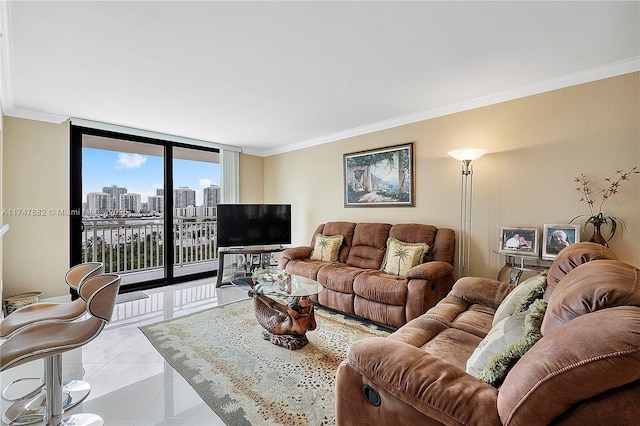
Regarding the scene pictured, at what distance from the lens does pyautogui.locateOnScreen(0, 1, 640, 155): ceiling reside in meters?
1.84

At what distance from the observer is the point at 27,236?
141 inches

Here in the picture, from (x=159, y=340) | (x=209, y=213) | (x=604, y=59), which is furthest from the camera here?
(x=209, y=213)

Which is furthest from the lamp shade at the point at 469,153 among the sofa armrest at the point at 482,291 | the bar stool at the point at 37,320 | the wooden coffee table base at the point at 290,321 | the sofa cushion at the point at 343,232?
the bar stool at the point at 37,320

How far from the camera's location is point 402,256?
11.0 ft

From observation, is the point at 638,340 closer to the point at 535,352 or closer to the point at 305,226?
the point at 535,352

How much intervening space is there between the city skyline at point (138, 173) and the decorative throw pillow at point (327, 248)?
250cm

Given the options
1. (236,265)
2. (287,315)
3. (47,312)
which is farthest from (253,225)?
(47,312)

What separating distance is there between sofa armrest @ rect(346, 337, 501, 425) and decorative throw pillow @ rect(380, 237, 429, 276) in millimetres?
2059

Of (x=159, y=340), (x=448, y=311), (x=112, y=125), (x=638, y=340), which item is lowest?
(x=159, y=340)

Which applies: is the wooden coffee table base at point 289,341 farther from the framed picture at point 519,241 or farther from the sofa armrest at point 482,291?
the framed picture at point 519,241

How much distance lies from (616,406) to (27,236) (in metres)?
5.16

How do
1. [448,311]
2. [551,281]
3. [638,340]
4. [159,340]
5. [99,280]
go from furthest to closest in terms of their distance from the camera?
[159,340] < [448,311] < [99,280] < [551,281] < [638,340]

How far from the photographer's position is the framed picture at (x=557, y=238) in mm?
2647

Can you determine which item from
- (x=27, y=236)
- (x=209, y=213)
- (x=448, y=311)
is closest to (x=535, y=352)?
(x=448, y=311)
